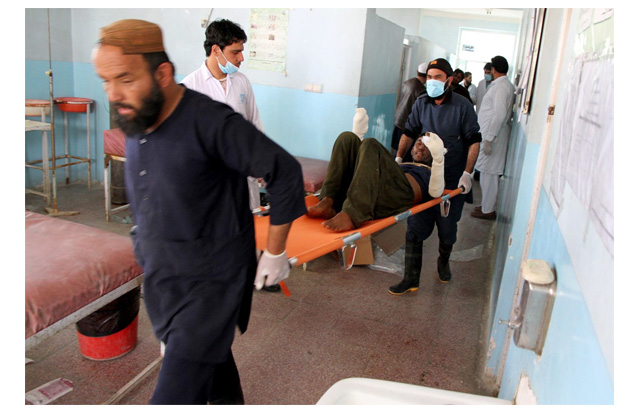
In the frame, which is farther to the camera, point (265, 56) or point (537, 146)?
point (265, 56)

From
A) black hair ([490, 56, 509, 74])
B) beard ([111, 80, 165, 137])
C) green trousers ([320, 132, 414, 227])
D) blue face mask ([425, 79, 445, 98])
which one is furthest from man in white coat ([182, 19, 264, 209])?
black hair ([490, 56, 509, 74])

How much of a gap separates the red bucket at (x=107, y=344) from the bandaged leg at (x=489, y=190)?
145 inches

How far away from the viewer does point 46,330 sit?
63.8 inches

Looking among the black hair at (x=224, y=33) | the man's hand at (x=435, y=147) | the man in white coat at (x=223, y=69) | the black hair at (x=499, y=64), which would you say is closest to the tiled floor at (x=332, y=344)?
the man's hand at (x=435, y=147)

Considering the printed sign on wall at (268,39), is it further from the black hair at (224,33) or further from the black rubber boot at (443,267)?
the black rubber boot at (443,267)

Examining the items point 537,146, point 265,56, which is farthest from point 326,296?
point 265,56

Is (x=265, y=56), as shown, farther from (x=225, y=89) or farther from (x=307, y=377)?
(x=307, y=377)

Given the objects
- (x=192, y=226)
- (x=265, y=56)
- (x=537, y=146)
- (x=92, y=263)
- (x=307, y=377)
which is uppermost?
(x=265, y=56)

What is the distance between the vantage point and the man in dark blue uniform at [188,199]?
1327 millimetres

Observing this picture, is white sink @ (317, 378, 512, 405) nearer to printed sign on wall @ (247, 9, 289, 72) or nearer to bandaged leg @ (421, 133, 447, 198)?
bandaged leg @ (421, 133, 447, 198)

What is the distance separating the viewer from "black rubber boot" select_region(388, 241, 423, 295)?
3.16 m

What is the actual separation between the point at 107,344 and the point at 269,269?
1205 mm

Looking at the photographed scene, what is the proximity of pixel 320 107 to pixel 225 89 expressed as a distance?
5.36ft

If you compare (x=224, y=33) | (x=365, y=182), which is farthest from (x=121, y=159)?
(x=365, y=182)
